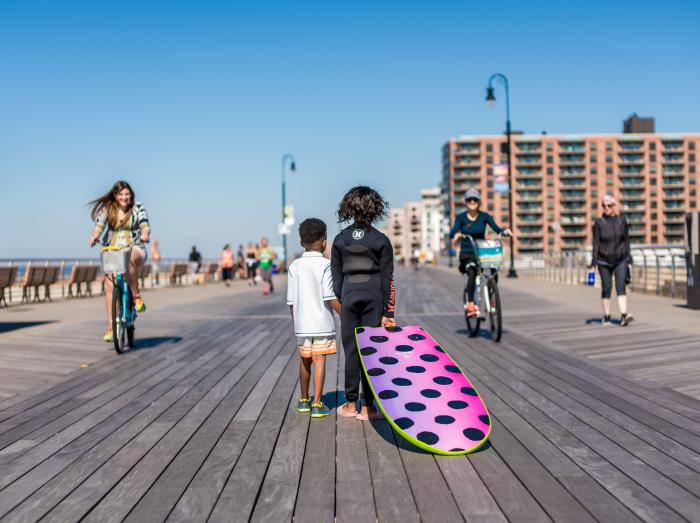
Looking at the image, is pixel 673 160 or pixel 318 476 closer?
pixel 318 476

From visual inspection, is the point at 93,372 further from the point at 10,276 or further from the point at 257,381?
the point at 10,276

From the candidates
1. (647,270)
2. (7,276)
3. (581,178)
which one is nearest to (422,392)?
(7,276)

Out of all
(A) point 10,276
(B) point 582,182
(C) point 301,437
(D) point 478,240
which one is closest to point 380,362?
(C) point 301,437

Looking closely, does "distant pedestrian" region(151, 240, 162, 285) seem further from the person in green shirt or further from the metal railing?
the metal railing

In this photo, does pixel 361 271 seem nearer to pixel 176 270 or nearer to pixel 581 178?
pixel 176 270

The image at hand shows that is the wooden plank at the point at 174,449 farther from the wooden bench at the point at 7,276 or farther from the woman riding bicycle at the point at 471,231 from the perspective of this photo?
→ the wooden bench at the point at 7,276

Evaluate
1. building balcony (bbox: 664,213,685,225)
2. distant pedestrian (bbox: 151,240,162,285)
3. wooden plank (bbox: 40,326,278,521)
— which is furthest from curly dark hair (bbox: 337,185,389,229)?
building balcony (bbox: 664,213,685,225)

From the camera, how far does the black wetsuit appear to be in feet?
14.6

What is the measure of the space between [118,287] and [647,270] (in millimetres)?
14317

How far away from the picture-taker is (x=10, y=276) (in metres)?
15.8

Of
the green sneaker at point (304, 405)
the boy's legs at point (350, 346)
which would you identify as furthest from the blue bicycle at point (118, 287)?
the boy's legs at point (350, 346)

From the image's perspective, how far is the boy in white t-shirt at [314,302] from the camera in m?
4.48

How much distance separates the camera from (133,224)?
7.71 m

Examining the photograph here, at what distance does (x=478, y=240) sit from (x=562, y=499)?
18.2ft
